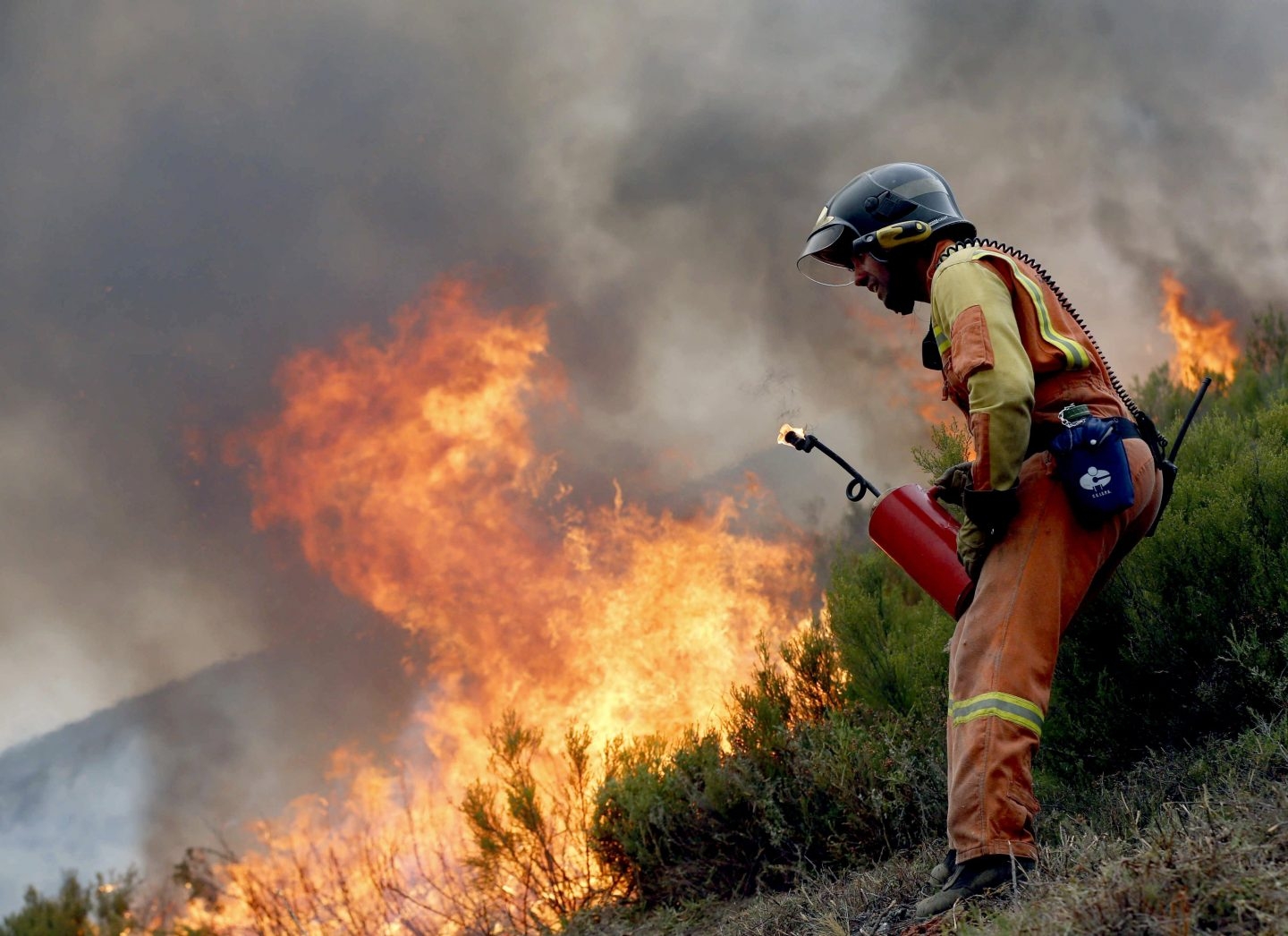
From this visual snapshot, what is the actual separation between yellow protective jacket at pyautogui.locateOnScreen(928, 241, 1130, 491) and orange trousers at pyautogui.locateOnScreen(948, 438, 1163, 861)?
0.18 m

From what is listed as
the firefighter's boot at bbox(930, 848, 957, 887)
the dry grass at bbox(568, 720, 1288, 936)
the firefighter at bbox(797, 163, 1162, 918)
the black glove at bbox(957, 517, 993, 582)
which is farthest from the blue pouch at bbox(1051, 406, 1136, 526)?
the firefighter's boot at bbox(930, 848, 957, 887)

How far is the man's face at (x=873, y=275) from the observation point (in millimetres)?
3748

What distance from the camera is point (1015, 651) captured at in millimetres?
2928

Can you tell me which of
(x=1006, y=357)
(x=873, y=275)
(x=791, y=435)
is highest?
(x=873, y=275)

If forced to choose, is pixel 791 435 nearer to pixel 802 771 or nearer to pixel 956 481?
pixel 956 481

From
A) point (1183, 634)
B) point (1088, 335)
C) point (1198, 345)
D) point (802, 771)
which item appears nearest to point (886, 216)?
point (1088, 335)

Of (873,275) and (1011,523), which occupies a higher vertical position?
(873,275)

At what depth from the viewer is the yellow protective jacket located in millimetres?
2934

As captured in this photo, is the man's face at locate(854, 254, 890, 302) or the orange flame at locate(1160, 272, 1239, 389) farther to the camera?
the orange flame at locate(1160, 272, 1239, 389)

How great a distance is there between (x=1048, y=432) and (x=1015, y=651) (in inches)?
27.8

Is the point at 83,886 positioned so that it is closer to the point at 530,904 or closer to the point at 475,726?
the point at 475,726

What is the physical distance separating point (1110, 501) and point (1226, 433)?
9.07ft

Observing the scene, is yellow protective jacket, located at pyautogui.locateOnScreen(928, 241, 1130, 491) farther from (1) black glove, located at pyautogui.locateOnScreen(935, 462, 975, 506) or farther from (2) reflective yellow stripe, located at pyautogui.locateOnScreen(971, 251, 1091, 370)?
(1) black glove, located at pyautogui.locateOnScreen(935, 462, 975, 506)

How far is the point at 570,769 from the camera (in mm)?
6289
